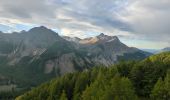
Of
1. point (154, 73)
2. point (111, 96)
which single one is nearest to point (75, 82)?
point (154, 73)

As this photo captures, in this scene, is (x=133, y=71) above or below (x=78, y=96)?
above

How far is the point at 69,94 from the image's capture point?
157 metres

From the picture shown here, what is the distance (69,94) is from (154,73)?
42.5 metres

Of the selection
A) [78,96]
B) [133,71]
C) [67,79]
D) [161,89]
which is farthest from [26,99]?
[161,89]

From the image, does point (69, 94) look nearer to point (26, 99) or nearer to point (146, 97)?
point (26, 99)

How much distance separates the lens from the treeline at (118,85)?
92.1 m

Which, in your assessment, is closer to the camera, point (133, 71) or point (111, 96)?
point (111, 96)

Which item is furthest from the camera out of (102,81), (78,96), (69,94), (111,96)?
(69,94)

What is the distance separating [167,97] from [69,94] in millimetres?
60677

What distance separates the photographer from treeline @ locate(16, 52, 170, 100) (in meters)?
92.1

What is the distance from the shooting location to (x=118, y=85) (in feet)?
294

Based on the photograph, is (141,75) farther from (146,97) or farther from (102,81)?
(102,81)

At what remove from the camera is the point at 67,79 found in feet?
547

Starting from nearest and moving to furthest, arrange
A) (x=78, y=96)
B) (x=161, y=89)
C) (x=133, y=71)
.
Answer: (x=161, y=89) → (x=78, y=96) → (x=133, y=71)
